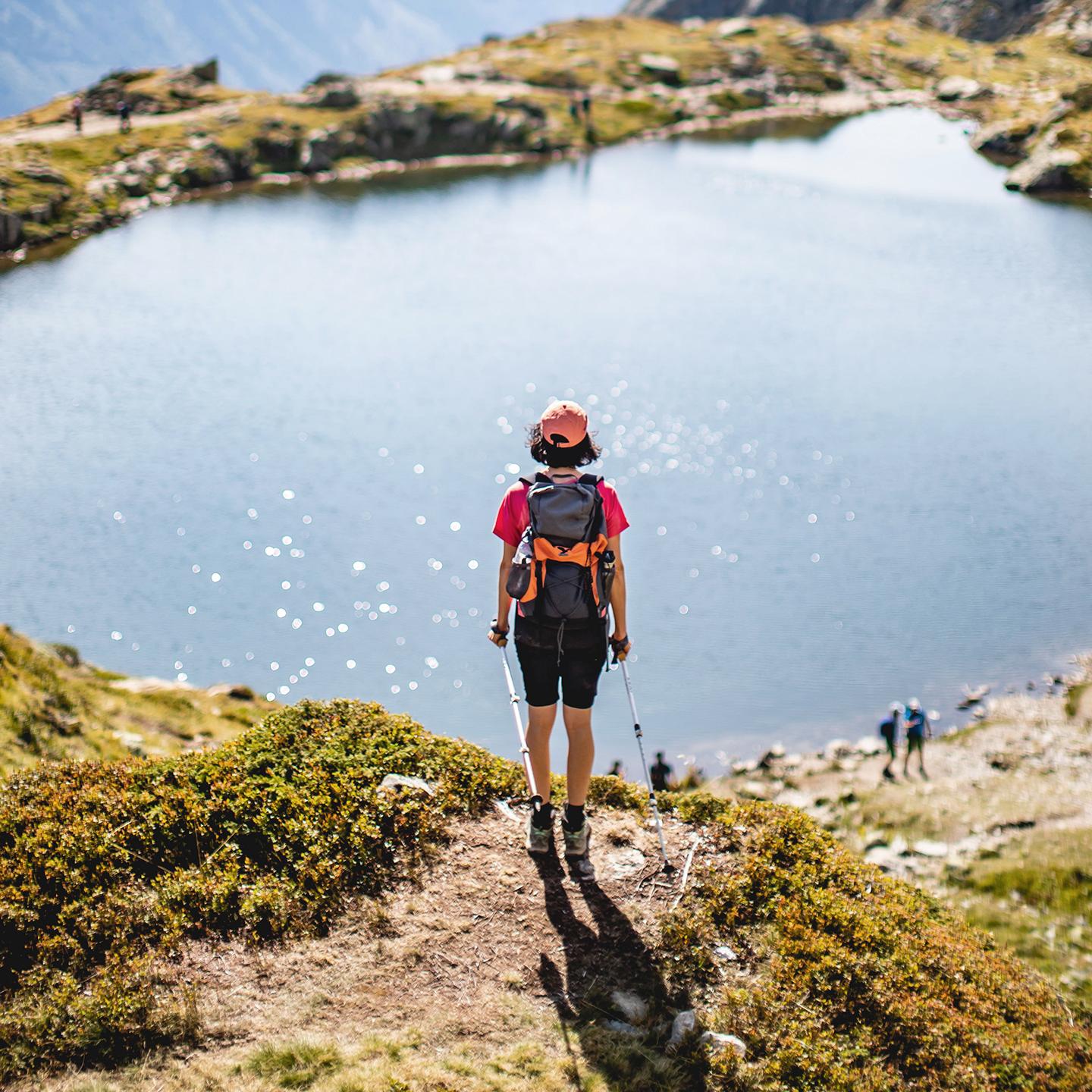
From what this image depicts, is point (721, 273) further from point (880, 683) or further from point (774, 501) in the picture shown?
point (880, 683)

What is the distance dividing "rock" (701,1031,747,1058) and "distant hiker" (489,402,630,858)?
2795mm

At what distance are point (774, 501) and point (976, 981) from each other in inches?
1206

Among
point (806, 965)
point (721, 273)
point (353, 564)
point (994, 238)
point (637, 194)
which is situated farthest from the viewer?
point (637, 194)

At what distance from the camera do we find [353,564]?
35688 mm

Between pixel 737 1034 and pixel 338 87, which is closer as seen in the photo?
pixel 737 1034

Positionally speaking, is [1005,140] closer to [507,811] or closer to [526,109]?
[526,109]

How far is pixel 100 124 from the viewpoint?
106188 mm

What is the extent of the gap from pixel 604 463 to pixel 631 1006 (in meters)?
A: 34.5

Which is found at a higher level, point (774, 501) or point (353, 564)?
point (774, 501)

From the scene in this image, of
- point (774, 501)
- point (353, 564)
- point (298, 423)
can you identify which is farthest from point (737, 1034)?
point (298, 423)

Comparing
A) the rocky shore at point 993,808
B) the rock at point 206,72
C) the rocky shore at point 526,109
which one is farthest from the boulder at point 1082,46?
the rocky shore at point 993,808

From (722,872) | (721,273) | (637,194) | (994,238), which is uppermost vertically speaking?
(637,194)

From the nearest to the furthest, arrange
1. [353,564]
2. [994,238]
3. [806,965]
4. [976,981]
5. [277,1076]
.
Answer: [277,1076], [806,965], [976,981], [353,564], [994,238]

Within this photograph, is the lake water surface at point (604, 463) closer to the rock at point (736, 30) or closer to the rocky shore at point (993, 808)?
the rocky shore at point (993, 808)
